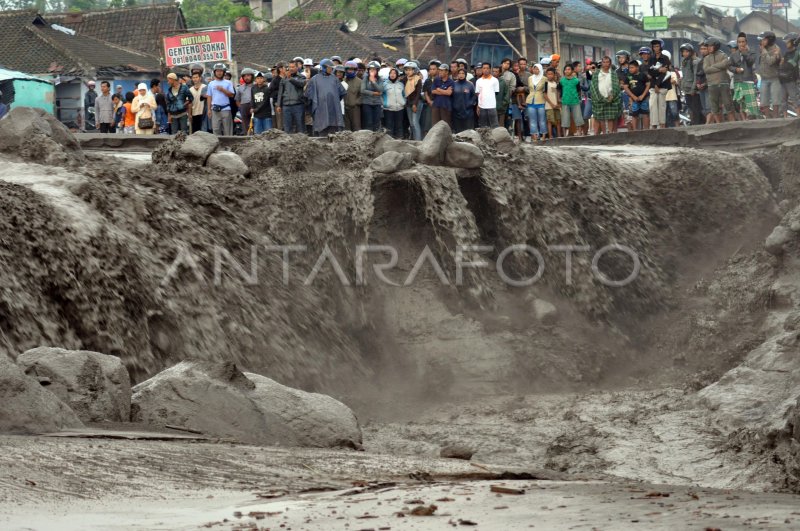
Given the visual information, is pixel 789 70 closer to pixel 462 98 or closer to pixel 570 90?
pixel 570 90

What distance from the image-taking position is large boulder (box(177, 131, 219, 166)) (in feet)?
42.7

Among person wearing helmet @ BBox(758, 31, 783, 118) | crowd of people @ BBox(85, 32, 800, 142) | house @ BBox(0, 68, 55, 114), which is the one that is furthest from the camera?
house @ BBox(0, 68, 55, 114)

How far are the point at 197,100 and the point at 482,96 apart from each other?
13.3 feet

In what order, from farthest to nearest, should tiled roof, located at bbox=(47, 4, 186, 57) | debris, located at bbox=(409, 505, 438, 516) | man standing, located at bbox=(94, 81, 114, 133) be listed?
tiled roof, located at bbox=(47, 4, 186, 57) < man standing, located at bbox=(94, 81, 114, 133) < debris, located at bbox=(409, 505, 438, 516)

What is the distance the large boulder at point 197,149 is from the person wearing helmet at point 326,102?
13.3 feet

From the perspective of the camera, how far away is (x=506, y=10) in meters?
36.7

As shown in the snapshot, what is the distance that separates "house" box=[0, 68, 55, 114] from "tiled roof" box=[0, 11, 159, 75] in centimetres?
408

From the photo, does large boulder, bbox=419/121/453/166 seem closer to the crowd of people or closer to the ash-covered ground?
the ash-covered ground

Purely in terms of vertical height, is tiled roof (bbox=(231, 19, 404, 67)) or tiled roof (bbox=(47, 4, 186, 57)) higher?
tiled roof (bbox=(47, 4, 186, 57))

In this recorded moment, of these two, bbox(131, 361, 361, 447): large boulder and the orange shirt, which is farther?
the orange shirt

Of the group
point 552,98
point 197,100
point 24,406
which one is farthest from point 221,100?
point 24,406

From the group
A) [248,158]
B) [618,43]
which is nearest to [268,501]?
[248,158]

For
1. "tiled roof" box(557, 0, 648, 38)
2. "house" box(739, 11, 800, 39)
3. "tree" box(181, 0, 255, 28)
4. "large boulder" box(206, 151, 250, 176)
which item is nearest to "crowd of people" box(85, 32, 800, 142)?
"large boulder" box(206, 151, 250, 176)

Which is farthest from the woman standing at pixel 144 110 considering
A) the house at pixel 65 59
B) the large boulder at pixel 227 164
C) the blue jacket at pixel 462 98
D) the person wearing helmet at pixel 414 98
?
the house at pixel 65 59
